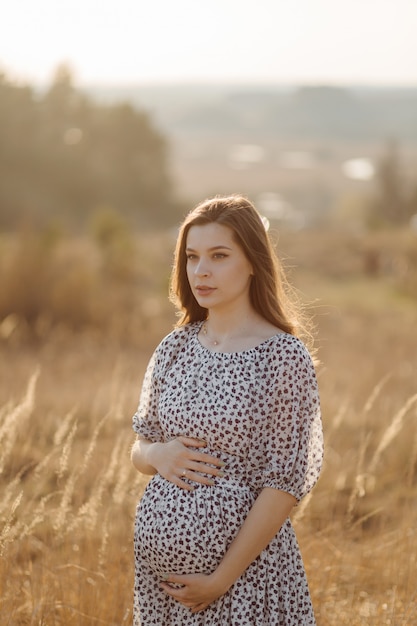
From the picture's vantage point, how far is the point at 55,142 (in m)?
47.4

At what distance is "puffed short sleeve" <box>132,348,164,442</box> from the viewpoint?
2.56m

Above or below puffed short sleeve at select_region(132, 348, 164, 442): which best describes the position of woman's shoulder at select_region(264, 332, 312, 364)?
above

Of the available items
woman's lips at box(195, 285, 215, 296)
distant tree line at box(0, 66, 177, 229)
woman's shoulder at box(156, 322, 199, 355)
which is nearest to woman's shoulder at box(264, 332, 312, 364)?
woman's lips at box(195, 285, 215, 296)

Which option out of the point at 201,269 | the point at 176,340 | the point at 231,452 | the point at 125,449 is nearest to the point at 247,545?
the point at 231,452

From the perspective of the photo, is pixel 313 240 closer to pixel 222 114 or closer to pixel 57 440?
pixel 57 440

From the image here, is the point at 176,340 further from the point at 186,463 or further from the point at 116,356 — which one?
the point at 116,356

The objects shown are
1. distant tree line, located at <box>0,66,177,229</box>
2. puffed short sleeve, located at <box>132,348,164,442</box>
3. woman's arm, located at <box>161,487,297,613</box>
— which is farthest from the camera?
distant tree line, located at <box>0,66,177,229</box>

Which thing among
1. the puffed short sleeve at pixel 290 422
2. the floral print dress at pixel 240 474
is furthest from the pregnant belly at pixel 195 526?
the puffed short sleeve at pixel 290 422

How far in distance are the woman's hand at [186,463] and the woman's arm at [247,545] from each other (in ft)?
0.54

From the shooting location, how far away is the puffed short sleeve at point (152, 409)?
2561 mm

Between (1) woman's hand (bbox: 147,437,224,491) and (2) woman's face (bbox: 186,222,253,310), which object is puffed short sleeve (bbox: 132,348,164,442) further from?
(2) woman's face (bbox: 186,222,253,310)

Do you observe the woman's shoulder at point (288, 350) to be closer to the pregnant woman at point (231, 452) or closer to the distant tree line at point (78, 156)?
the pregnant woman at point (231, 452)

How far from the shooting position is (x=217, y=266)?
7.89 feet

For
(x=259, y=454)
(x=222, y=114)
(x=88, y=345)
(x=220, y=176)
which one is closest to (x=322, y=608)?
(x=259, y=454)
